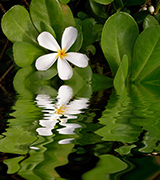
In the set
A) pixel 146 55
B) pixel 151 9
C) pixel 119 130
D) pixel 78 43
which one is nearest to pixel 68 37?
pixel 78 43

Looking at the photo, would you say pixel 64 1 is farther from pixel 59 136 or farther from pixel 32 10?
pixel 59 136

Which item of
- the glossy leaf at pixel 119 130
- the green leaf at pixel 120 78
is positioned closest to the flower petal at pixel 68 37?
the green leaf at pixel 120 78

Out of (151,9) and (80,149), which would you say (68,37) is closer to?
(151,9)

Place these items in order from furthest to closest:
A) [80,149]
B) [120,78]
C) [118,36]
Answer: [118,36] < [120,78] < [80,149]

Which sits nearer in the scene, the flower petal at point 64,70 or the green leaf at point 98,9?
the flower petal at point 64,70

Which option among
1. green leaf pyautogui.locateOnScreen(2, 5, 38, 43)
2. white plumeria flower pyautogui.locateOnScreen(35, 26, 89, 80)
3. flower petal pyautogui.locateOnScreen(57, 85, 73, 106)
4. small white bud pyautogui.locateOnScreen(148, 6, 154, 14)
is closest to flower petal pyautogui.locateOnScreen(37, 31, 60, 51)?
white plumeria flower pyautogui.locateOnScreen(35, 26, 89, 80)

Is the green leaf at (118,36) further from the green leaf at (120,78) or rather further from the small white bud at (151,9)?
the small white bud at (151,9)

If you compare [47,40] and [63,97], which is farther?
[47,40]
